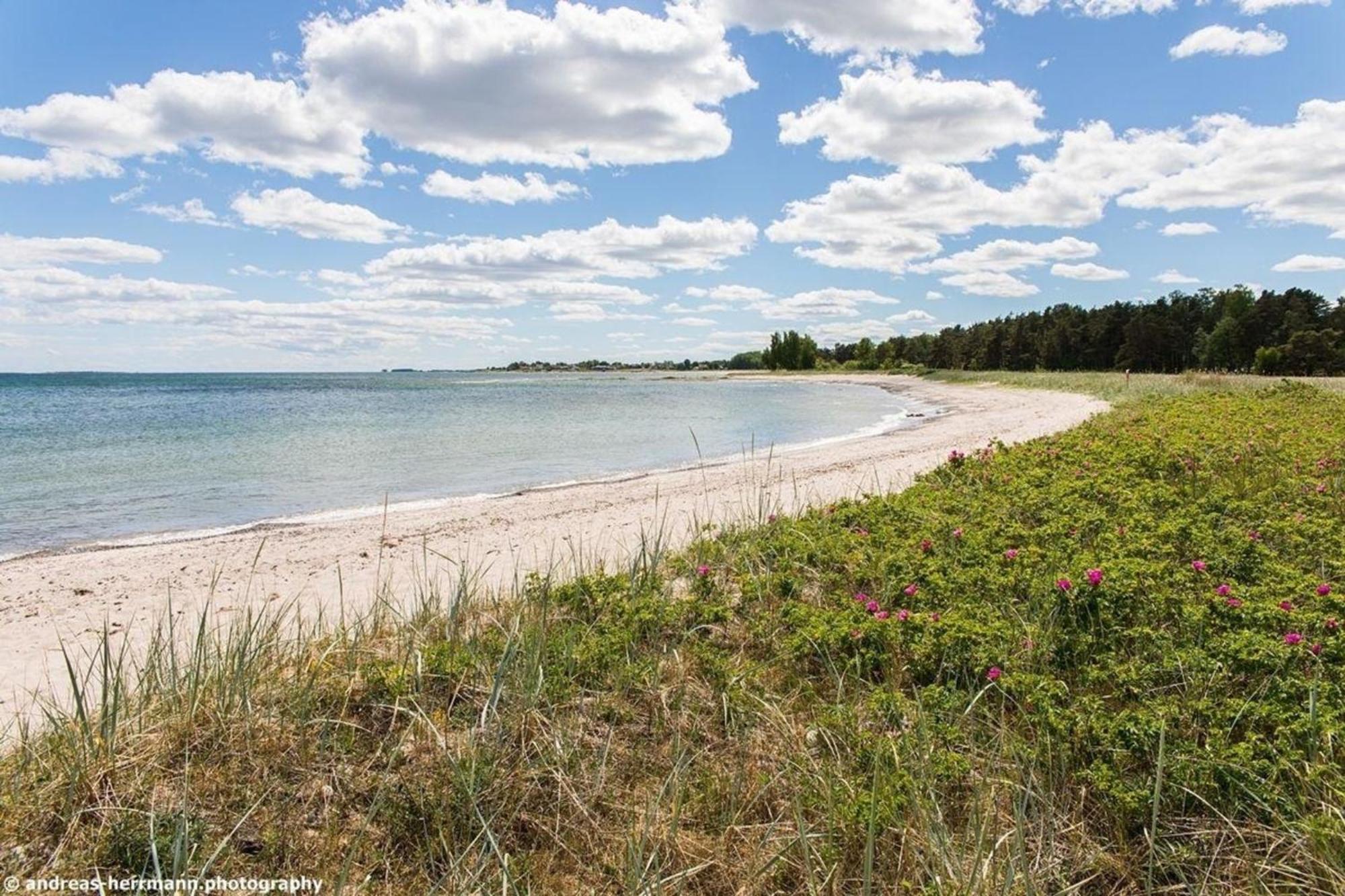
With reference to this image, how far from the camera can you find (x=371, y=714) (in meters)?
3.71

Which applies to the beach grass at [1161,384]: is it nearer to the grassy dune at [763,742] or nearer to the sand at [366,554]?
the sand at [366,554]

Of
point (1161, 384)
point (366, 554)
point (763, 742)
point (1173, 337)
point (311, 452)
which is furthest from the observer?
point (1173, 337)

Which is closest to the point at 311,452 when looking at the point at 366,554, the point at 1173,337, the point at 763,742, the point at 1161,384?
the point at 366,554

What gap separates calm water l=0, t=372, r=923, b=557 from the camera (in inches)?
566

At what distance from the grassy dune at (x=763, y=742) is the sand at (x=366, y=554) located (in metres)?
0.88

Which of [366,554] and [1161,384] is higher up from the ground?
[1161,384]

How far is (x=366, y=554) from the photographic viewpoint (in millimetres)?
9711

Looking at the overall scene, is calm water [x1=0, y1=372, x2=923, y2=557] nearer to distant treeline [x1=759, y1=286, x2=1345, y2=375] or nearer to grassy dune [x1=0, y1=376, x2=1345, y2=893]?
grassy dune [x1=0, y1=376, x2=1345, y2=893]

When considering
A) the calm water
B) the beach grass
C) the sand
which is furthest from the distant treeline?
the sand

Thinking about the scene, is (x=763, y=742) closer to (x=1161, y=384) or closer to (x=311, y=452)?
(x=311, y=452)

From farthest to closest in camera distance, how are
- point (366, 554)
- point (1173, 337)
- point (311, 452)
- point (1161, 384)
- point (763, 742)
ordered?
point (1173, 337) < point (1161, 384) < point (311, 452) < point (366, 554) < point (763, 742)

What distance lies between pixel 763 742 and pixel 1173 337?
101868 millimetres

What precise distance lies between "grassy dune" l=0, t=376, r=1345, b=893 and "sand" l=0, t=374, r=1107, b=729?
882 millimetres

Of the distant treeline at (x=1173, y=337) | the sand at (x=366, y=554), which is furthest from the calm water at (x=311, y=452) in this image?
the distant treeline at (x=1173, y=337)
